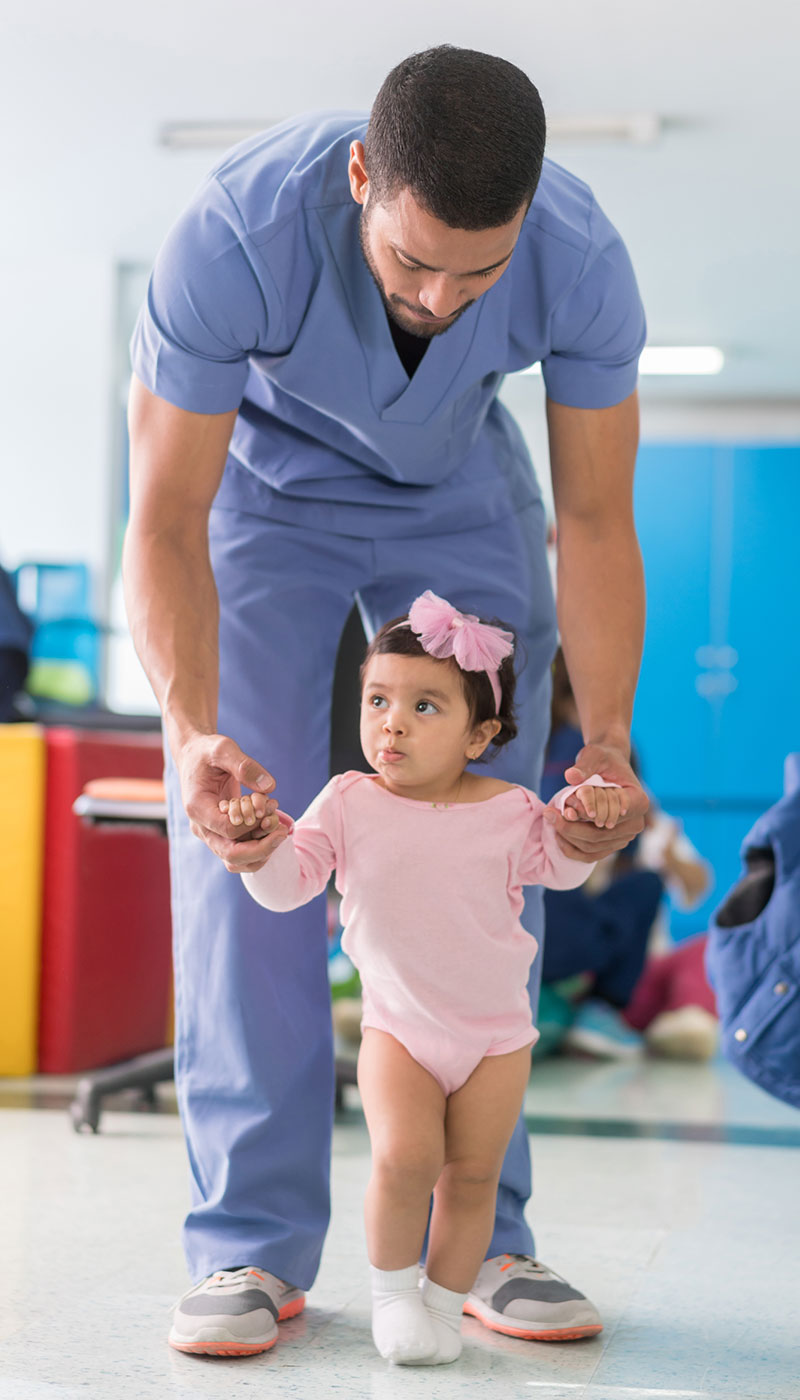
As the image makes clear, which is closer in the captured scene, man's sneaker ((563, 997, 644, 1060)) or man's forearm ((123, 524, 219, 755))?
man's forearm ((123, 524, 219, 755))

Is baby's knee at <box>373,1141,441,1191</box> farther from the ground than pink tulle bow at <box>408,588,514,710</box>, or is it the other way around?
pink tulle bow at <box>408,588,514,710</box>

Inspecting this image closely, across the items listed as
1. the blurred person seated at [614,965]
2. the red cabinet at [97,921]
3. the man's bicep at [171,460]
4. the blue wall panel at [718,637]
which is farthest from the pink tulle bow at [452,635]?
the blue wall panel at [718,637]

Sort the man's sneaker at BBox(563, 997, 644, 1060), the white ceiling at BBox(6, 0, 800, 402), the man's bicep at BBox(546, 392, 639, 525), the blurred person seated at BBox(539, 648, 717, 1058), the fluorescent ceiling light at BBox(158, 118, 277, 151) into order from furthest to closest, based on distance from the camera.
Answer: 1. the fluorescent ceiling light at BBox(158, 118, 277, 151)
2. the white ceiling at BBox(6, 0, 800, 402)
3. the man's sneaker at BBox(563, 997, 644, 1060)
4. the blurred person seated at BBox(539, 648, 717, 1058)
5. the man's bicep at BBox(546, 392, 639, 525)

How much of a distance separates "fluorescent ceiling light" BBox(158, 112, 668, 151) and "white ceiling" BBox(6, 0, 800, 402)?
0.11 ft

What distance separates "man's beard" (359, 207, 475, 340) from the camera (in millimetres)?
1128

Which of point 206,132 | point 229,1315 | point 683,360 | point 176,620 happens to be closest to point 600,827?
point 176,620

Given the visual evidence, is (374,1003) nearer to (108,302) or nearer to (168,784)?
(168,784)

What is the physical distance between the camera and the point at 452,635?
1212 millimetres

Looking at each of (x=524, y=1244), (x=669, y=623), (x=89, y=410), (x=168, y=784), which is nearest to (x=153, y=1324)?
(x=524, y=1244)

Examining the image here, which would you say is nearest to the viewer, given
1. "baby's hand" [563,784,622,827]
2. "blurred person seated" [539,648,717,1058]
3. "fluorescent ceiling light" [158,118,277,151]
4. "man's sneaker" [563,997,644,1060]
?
"baby's hand" [563,784,622,827]

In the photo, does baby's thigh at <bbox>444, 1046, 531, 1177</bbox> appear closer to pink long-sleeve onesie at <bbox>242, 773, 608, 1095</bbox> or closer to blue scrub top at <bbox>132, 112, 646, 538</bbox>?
pink long-sleeve onesie at <bbox>242, 773, 608, 1095</bbox>

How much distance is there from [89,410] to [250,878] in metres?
4.39

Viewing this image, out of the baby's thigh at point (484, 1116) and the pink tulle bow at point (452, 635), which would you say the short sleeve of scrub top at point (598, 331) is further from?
the baby's thigh at point (484, 1116)

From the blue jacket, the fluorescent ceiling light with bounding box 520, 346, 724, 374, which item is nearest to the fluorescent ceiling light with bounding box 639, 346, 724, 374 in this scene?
the fluorescent ceiling light with bounding box 520, 346, 724, 374
